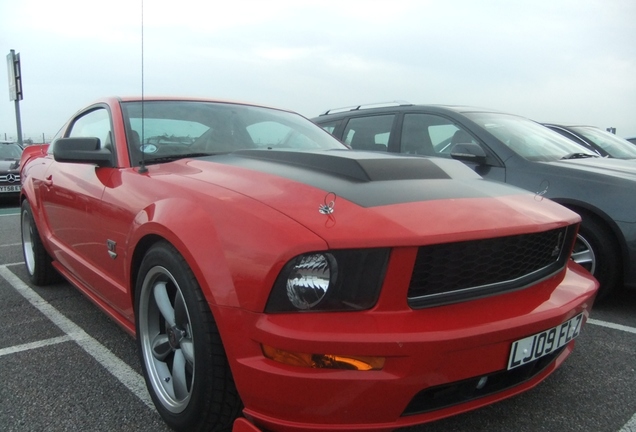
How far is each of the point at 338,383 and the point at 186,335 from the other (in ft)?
2.44

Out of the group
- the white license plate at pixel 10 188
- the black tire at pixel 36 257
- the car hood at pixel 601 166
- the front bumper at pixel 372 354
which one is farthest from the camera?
the white license plate at pixel 10 188

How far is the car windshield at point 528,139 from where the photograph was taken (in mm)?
4105

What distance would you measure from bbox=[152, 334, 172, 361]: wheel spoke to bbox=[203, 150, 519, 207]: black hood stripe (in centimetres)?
79

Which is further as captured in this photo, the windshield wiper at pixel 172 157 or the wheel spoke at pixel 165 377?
the windshield wiper at pixel 172 157

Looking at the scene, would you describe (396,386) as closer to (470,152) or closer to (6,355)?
(6,355)

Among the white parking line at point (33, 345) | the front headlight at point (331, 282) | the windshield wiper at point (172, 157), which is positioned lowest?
the white parking line at point (33, 345)

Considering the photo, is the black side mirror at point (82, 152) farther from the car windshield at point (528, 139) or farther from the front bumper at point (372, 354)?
the car windshield at point (528, 139)

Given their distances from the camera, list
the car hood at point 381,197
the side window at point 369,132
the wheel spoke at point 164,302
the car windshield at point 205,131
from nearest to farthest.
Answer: the car hood at point 381,197 → the wheel spoke at point 164,302 → the car windshield at point 205,131 → the side window at point 369,132

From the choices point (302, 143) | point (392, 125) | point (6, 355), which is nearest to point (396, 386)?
point (302, 143)

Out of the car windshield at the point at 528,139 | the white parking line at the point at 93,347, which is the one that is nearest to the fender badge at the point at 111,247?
the white parking line at the point at 93,347

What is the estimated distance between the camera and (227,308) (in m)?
1.58

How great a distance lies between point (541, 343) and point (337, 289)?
2.45ft

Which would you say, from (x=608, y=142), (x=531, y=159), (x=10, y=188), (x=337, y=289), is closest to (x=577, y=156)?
(x=531, y=159)

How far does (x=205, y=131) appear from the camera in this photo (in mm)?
2918
